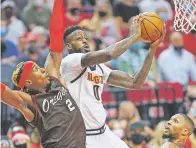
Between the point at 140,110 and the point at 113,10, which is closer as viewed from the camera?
the point at 140,110

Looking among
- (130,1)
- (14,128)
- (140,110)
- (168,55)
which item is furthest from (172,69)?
→ (14,128)

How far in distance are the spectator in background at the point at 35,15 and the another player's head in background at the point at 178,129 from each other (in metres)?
7.31

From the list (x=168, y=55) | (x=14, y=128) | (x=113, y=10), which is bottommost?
(x=14, y=128)

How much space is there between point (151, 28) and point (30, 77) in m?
1.36

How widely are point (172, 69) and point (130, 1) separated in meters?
2.60

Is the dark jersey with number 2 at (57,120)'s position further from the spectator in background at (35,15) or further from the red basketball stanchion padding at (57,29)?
the spectator in background at (35,15)

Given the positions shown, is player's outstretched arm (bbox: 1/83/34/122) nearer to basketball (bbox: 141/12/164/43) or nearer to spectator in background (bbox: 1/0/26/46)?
basketball (bbox: 141/12/164/43)

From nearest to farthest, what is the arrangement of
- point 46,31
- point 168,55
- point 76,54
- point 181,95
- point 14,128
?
point 76,54 → point 14,128 → point 181,95 → point 168,55 → point 46,31

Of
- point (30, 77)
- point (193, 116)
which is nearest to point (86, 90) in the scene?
point (30, 77)

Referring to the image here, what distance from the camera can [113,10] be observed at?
1602 cm

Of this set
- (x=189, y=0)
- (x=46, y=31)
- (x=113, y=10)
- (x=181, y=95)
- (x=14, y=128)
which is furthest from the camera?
(x=113, y=10)

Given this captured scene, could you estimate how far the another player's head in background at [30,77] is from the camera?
7.53 meters

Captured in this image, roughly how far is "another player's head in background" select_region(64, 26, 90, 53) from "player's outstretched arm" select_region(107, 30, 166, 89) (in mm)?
499

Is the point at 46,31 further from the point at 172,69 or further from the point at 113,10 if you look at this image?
the point at 172,69
